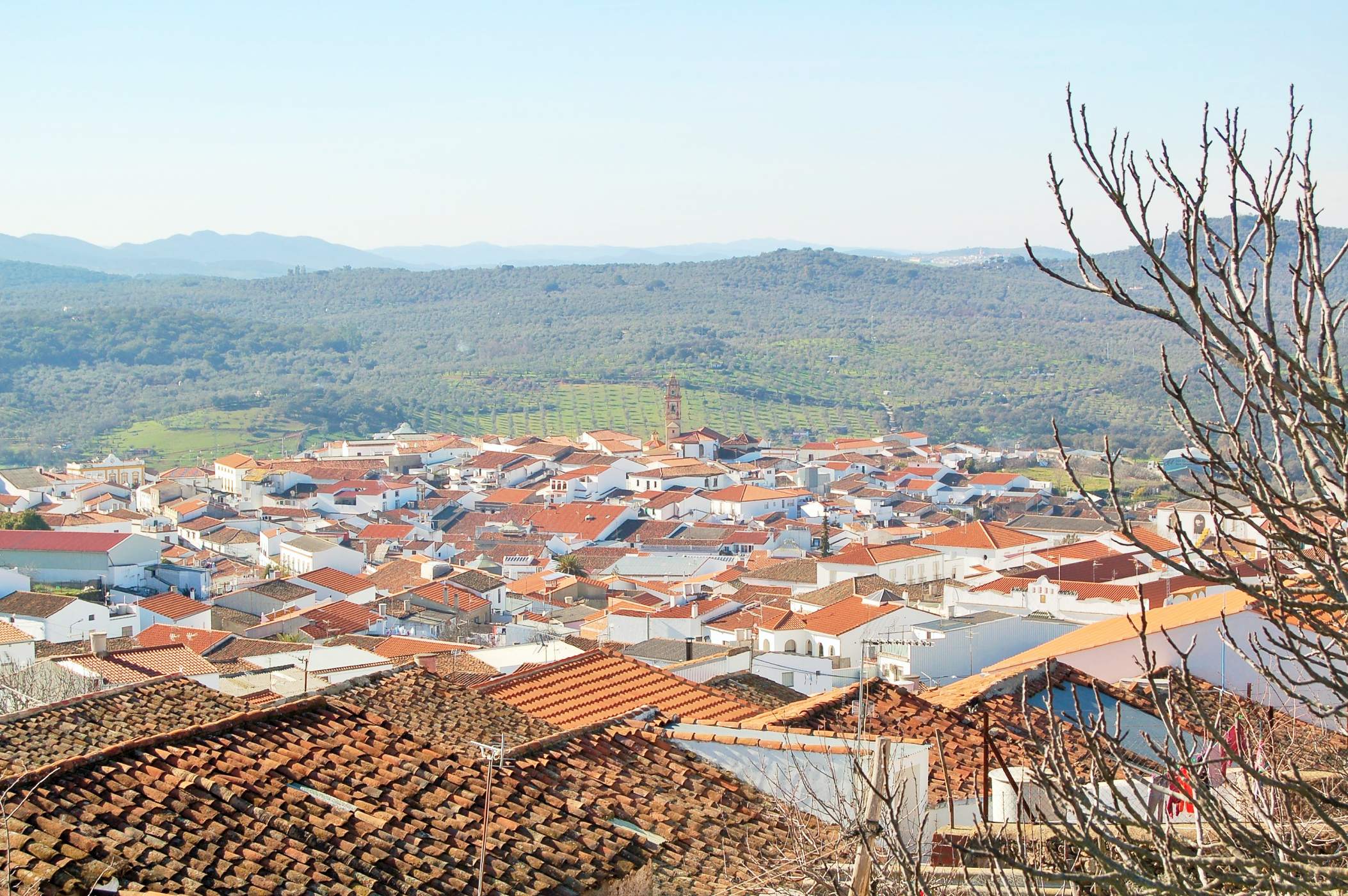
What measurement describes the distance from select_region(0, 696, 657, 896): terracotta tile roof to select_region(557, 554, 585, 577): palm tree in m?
36.2

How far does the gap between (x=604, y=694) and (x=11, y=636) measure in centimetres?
1462

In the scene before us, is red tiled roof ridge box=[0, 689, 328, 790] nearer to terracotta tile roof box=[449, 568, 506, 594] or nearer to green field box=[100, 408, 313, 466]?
terracotta tile roof box=[449, 568, 506, 594]

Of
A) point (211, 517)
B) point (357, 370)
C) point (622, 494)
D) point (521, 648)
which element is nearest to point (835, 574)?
point (521, 648)

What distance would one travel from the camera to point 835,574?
37000 mm

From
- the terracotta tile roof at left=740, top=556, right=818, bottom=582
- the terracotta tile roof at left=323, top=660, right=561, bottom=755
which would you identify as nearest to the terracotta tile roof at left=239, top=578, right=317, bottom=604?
the terracotta tile roof at left=740, top=556, right=818, bottom=582

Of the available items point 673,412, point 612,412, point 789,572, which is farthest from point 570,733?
point 612,412

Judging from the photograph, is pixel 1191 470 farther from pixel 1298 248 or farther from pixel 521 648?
pixel 521 648

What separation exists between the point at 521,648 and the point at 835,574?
66.7ft

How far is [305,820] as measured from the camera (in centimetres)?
507

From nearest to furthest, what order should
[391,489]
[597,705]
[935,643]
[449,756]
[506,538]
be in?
[449,756], [597,705], [935,643], [506,538], [391,489]

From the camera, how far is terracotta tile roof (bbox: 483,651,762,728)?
835 centimetres

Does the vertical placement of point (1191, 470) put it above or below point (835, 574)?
above

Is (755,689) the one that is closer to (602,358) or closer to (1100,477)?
(1100,477)

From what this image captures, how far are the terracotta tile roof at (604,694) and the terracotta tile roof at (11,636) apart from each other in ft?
41.6
